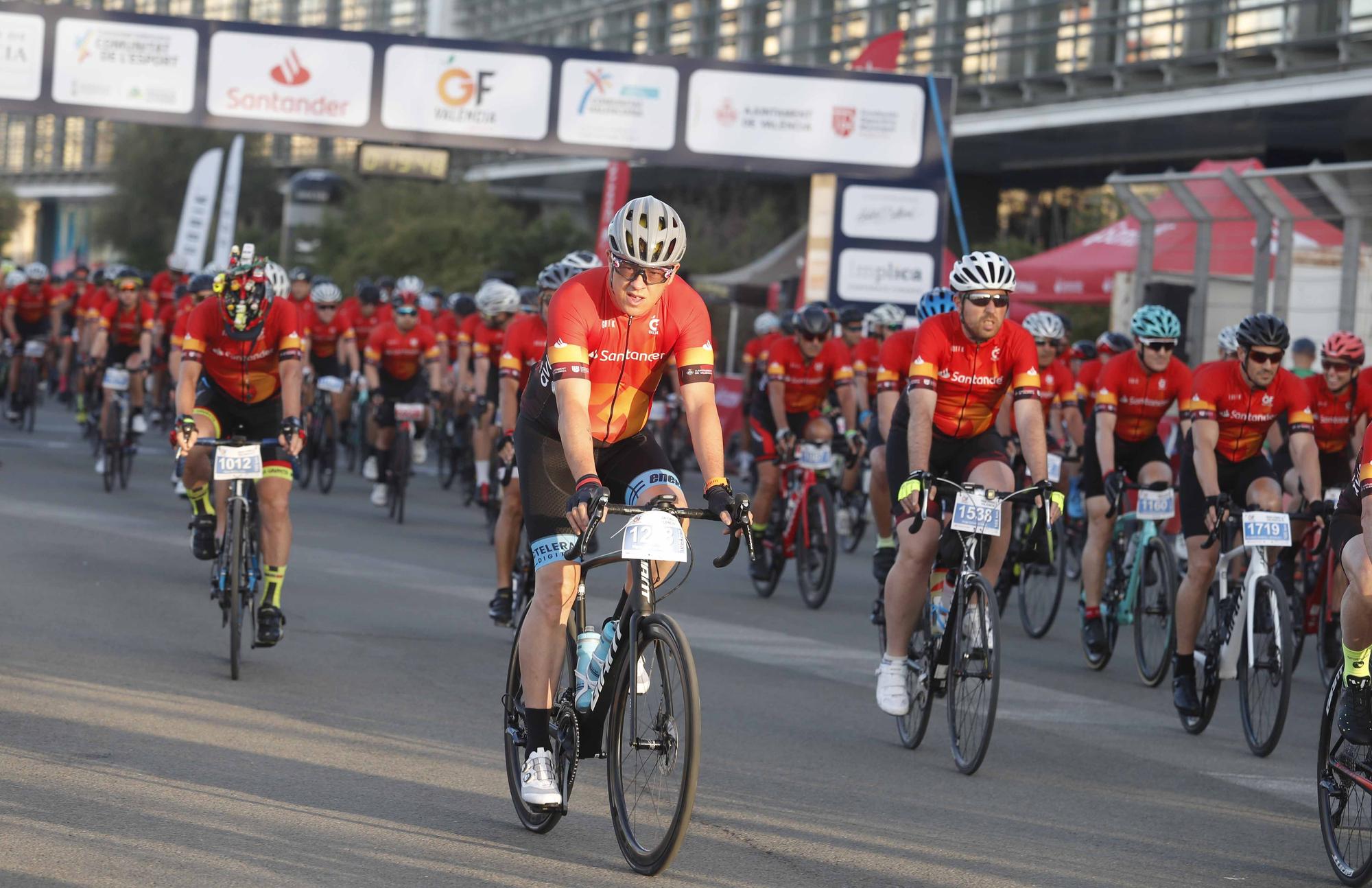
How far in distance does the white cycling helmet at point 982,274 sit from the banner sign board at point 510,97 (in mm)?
15553

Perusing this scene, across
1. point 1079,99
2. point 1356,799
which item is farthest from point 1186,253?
point 1079,99

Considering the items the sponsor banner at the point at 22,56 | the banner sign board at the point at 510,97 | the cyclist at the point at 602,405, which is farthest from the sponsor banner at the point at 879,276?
the cyclist at the point at 602,405

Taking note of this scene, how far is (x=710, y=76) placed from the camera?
2375cm

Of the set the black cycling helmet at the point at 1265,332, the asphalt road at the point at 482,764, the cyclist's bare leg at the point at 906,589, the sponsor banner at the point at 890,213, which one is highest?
the sponsor banner at the point at 890,213

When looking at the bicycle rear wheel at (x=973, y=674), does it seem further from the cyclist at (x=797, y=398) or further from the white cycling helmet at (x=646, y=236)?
the cyclist at (x=797, y=398)

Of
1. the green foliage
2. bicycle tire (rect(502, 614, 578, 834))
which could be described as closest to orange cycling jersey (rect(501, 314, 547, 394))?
bicycle tire (rect(502, 614, 578, 834))

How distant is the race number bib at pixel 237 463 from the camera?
361 inches

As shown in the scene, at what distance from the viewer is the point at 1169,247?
18.9 metres

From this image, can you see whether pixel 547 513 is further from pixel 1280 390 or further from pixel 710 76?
pixel 710 76

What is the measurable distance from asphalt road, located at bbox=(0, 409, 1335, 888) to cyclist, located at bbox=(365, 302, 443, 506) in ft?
17.5

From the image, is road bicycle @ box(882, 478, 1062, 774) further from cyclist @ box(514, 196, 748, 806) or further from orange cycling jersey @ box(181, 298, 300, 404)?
orange cycling jersey @ box(181, 298, 300, 404)

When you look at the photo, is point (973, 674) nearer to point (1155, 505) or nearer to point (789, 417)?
point (1155, 505)

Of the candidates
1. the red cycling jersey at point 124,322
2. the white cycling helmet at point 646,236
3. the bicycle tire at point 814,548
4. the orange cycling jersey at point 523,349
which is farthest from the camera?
the red cycling jersey at point 124,322

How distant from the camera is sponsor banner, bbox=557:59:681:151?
77.7 feet
